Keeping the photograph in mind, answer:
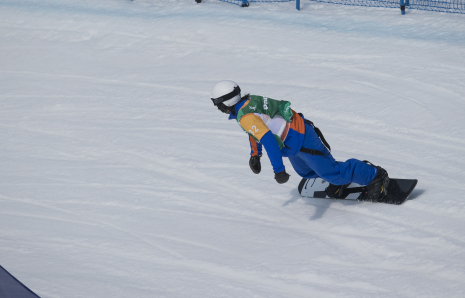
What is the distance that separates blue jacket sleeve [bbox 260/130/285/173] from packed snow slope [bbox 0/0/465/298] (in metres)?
0.79

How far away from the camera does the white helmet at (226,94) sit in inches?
167

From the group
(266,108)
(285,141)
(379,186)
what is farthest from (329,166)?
(266,108)

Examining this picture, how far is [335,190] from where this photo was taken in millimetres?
4949

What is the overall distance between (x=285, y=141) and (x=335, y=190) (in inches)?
35.1

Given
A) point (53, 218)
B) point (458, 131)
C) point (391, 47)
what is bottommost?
point (53, 218)

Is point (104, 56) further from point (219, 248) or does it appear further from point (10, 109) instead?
point (219, 248)

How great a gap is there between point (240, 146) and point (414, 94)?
2543 mm

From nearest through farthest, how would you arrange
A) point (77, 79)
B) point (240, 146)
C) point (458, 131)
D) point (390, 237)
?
point (390, 237)
point (458, 131)
point (240, 146)
point (77, 79)

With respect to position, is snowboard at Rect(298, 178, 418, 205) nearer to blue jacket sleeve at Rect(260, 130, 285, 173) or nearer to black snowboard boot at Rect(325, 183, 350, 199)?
black snowboard boot at Rect(325, 183, 350, 199)

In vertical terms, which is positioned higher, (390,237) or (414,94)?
(414,94)

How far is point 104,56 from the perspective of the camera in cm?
966

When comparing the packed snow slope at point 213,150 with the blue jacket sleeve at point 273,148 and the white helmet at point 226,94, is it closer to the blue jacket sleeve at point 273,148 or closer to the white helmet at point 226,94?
the blue jacket sleeve at point 273,148

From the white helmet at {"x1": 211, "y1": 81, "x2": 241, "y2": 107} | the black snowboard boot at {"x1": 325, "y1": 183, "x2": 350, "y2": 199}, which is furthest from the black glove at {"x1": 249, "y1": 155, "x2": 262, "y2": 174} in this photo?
the black snowboard boot at {"x1": 325, "y1": 183, "x2": 350, "y2": 199}

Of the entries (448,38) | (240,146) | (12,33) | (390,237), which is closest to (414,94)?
(448,38)
